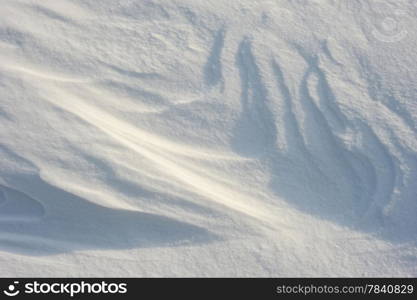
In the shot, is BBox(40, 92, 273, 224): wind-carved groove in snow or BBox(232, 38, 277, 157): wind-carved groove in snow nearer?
BBox(40, 92, 273, 224): wind-carved groove in snow

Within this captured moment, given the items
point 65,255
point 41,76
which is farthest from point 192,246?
point 41,76

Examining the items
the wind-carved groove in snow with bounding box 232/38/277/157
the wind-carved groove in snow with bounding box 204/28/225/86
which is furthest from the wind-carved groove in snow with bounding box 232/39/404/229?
the wind-carved groove in snow with bounding box 204/28/225/86

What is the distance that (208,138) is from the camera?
1.96 m

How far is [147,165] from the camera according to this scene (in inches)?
72.6

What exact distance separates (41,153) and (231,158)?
0.83m

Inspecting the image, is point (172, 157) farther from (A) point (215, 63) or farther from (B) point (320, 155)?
(B) point (320, 155)

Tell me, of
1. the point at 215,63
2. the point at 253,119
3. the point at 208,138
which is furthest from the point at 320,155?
the point at 215,63

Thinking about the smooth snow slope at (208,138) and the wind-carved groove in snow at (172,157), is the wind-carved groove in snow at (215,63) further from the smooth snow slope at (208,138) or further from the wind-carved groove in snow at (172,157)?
the wind-carved groove in snow at (172,157)

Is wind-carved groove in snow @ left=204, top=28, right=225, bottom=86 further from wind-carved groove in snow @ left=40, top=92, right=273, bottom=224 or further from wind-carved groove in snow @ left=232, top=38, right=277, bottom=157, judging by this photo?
wind-carved groove in snow @ left=40, top=92, right=273, bottom=224

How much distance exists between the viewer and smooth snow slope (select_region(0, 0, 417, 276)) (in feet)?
6.00

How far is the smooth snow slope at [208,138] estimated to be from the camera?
1.83 meters

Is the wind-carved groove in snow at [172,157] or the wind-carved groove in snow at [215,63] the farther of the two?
the wind-carved groove in snow at [215,63]

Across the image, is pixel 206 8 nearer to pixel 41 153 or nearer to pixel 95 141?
pixel 95 141

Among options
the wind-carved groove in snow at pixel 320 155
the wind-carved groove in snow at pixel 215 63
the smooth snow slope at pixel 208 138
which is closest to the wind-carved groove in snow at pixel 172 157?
the smooth snow slope at pixel 208 138
